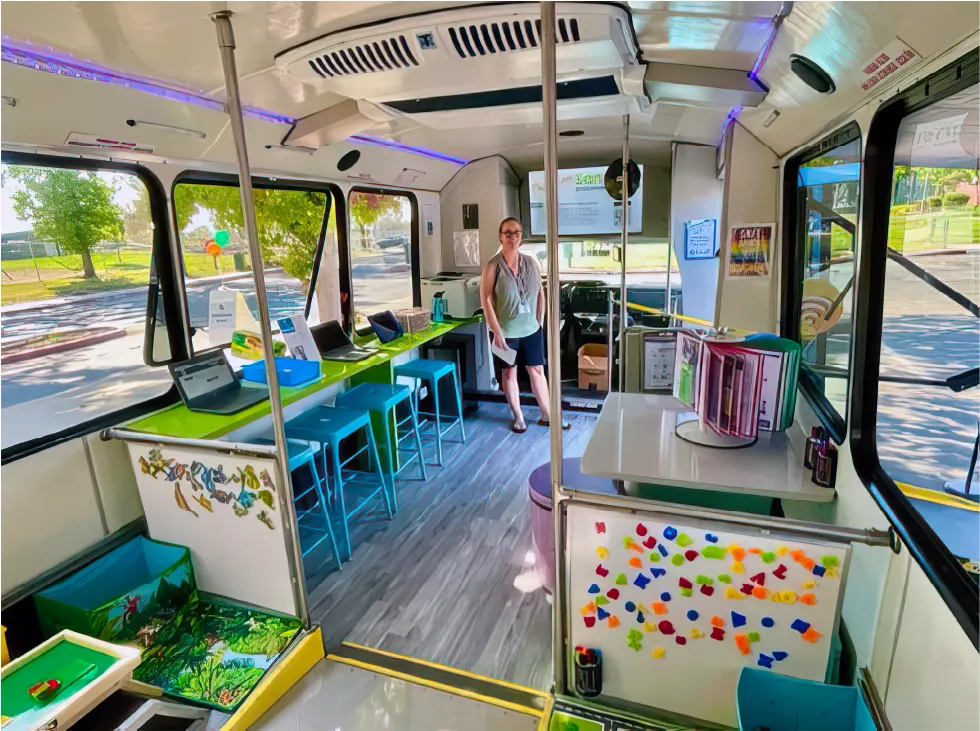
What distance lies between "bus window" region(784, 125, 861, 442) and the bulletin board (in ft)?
6.40

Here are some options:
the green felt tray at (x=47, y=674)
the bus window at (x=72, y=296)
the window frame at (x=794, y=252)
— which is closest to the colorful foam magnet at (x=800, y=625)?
the window frame at (x=794, y=252)

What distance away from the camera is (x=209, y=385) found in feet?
8.80

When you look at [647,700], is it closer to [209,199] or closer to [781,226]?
[781,226]

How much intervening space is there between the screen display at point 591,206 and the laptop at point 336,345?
2085 mm

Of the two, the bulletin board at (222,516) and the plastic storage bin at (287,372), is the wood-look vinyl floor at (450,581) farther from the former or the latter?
the plastic storage bin at (287,372)

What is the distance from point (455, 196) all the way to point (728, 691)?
433 centimetres

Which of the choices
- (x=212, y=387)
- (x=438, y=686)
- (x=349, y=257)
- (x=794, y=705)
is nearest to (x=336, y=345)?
(x=349, y=257)

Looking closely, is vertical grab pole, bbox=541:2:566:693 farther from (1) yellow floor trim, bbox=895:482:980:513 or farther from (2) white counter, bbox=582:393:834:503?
(1) yellow floor trim, bbox=895:482:980:513

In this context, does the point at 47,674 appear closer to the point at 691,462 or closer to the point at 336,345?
the point at 691,462

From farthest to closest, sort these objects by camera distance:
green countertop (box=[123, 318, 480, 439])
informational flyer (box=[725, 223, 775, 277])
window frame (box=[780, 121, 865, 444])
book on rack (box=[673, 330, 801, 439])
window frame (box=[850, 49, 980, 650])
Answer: informational flyer (box=[725, 223, 775, 277]) < window frame (box=[780, 121, 865, 444]) < green countertop (box=[123, 318, 480, 439]) < book on rack (box=[673, 330, 801, 439]) < window frame (box=[850, 49, 980, 650])

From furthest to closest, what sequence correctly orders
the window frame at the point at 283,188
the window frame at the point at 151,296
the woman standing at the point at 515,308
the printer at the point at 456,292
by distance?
1. the printer at the point at 456,292
2. the woman standing at the point at 515,308
3. the window frame at the point at 283,188
4. the window frame at the point at 151,296

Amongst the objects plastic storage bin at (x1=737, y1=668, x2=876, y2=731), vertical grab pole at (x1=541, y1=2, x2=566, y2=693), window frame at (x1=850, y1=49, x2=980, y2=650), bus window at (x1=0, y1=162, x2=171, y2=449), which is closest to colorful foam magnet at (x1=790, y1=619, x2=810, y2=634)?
plastic storage bin at (x1=737, y1=668, x2=876, y2=731)

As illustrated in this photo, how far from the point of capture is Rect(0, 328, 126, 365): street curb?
6.85 feet

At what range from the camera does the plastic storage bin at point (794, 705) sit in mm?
1349
